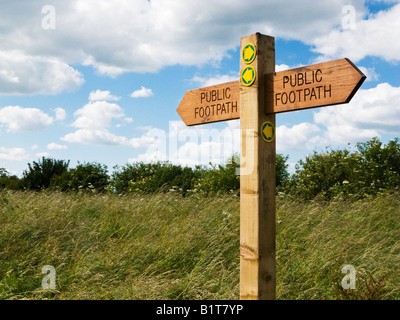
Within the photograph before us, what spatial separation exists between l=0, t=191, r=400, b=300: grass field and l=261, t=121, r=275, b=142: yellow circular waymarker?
6.04 ft

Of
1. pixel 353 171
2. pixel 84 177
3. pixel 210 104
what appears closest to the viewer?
pixel 210 104

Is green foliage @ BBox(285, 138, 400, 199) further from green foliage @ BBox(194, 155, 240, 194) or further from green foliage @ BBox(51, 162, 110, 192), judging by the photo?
green foliage @ BBox(51, 162, 110, 192)

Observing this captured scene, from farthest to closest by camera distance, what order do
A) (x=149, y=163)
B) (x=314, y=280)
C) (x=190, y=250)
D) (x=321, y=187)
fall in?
(x=149, y=163)
(x=321, y=187)
(x=190, y=250)
(x=314, y=280)

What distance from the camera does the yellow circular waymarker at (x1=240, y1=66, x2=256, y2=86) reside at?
3003 millimetres

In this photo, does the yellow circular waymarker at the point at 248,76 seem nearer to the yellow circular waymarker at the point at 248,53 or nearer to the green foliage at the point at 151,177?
the yellow circular waymarker at the point at 248,53

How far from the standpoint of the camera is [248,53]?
3064 millimetres

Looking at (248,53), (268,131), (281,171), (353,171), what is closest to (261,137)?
(268,131)

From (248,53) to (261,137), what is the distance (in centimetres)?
69

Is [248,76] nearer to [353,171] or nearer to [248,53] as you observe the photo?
[248,53]

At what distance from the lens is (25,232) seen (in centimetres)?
570

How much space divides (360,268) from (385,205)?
162 inches
